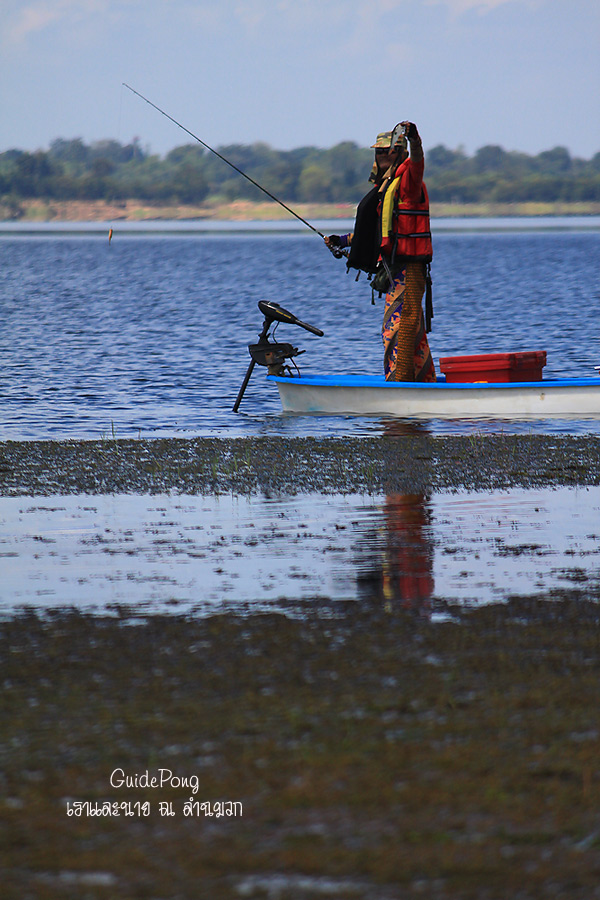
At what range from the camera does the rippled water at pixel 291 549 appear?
21.8ft

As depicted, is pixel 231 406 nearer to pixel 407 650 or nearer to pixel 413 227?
pixel 413 227

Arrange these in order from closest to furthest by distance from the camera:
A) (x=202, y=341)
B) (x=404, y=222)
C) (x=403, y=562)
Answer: (x=403, y=562), (x=404, y=222), (x=202, y=341)

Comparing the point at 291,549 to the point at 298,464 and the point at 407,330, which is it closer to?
the point at 298,464

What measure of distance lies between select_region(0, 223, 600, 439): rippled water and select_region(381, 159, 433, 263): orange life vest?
79.3 inches

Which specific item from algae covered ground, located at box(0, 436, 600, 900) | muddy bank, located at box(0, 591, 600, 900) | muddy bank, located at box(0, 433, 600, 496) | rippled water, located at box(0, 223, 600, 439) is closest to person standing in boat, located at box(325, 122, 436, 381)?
rippled water, located at box(0, 223, 600, 439)

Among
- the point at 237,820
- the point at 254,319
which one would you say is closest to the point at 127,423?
the point at 237,820

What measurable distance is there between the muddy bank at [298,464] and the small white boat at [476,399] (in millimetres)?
1396

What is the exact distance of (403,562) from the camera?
7344mm

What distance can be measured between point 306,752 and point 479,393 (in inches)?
420

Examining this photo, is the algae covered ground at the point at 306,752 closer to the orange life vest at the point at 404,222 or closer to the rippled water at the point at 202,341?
the orange life vest at the point at 404,222

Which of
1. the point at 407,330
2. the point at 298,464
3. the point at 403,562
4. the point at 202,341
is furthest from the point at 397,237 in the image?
the point at 202,341

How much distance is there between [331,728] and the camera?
4.52m

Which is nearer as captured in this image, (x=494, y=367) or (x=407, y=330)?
(x=407, y=330)

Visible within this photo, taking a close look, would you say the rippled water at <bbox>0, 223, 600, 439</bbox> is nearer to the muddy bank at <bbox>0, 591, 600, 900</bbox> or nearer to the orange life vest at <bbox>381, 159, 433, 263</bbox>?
the orange life vest at <bbox>381, 159, 433, 263</bbox>
